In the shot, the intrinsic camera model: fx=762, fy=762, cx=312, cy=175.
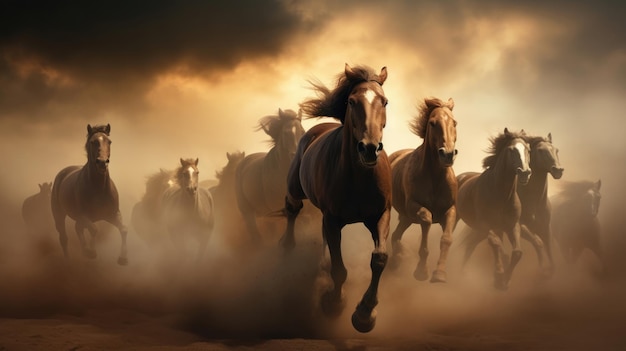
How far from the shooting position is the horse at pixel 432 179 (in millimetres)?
9836

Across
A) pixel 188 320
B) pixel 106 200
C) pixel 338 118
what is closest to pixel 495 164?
pixel 338 118

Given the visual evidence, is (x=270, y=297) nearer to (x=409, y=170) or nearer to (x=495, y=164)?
(x=409, y=170)

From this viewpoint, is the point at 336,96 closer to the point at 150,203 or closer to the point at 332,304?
the point at 332,304

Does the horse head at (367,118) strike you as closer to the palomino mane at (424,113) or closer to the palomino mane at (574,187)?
the palomino mane at (424,113)

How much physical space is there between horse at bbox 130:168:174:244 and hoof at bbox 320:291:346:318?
27.0 ft

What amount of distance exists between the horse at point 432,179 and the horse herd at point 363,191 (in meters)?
0.01

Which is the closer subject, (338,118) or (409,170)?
(338,118)

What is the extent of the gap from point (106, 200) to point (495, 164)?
6440 millimetres

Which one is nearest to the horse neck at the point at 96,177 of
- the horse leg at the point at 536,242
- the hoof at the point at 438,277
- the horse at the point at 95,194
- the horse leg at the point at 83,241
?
the horse at the point at 95,194

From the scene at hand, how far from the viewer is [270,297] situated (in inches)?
402

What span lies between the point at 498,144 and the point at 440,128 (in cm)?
266

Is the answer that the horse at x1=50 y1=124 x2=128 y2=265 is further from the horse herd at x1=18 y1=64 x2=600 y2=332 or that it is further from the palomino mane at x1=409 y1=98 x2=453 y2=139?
the palomino mane at x1=409 y1=98 x2=453 y2=139

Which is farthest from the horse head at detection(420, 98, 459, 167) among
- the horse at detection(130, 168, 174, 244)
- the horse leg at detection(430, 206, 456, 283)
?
the horse at detection(130, 168, 174, 244)

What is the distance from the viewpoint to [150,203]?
17094 mm
